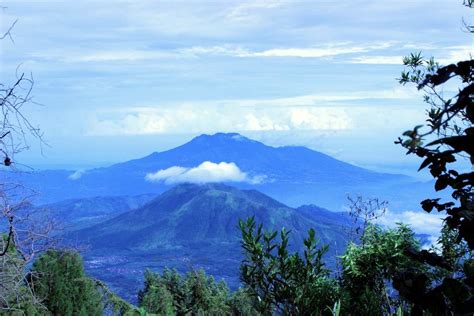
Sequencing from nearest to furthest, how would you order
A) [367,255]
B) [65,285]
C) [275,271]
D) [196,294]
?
[275,271] → [367,255] → [65,285] → [196,294]

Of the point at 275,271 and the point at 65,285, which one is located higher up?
the point at 275,271

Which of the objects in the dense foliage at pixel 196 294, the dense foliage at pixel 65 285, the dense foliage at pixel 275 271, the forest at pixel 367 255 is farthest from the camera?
the dense foliage at pixel 196 294

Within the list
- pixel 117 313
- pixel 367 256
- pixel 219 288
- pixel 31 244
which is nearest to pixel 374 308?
pixel 367 256

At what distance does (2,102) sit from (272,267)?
2.67 metres

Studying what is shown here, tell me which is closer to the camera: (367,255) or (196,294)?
(367,255)

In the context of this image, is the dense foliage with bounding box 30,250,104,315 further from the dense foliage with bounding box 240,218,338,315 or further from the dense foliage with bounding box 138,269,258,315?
the dense foliage with bounding box 240,218,338,315

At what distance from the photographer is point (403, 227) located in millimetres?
8555

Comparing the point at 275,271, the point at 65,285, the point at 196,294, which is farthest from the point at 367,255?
the point at 196,294

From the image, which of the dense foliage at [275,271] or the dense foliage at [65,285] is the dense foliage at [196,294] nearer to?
the dense foliage at [65,285]

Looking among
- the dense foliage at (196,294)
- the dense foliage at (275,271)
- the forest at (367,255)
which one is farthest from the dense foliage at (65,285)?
the dense foliage at (275,271)

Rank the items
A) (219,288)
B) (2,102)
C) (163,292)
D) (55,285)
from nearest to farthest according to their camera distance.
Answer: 1. (2,102)
2. (55,285)
3. (163,292)
4. (219,288)

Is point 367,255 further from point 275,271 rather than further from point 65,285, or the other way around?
point 65,285

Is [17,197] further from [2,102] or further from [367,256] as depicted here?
[367,256]

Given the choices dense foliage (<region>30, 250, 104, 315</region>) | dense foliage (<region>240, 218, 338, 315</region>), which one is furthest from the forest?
dense foliage (<region>30, 250, 104, 315</region>)
